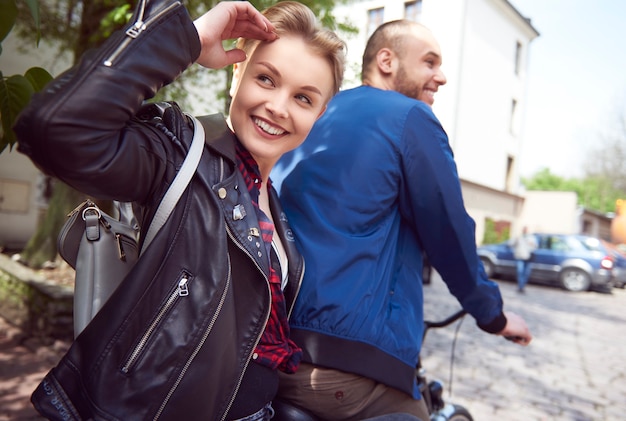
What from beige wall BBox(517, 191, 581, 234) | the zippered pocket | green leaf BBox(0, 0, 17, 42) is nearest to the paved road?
the zippered pocket

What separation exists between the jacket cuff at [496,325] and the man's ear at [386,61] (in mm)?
1107

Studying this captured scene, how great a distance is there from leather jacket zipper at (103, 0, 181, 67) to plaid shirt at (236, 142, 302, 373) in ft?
1.54

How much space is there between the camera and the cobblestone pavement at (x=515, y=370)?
5160 mm

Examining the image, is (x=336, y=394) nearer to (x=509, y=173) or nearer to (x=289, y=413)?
(x=289, y=413)

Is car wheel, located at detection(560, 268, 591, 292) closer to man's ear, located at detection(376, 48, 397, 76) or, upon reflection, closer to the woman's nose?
man's ear, located at detection(376, 48, 397, 76)

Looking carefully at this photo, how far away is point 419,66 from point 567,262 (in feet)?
55.6

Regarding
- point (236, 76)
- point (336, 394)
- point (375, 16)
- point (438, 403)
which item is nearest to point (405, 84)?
point (236, 76)

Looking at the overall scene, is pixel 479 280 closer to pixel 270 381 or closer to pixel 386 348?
pixel 386 348

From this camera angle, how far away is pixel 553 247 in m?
17.6

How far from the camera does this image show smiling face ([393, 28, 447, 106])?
7.10 feet

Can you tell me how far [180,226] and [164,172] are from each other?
128mm

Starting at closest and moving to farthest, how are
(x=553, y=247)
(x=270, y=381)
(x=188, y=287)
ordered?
(x=188, y=287)
(x=270, y=381)
(x=553, y=247)

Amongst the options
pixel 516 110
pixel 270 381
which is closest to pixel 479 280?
pixel 270 381

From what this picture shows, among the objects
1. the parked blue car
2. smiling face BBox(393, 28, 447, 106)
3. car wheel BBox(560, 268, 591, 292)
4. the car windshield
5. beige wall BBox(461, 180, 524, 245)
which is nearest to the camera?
smiling face BBox(393, 28, 447, 106)
